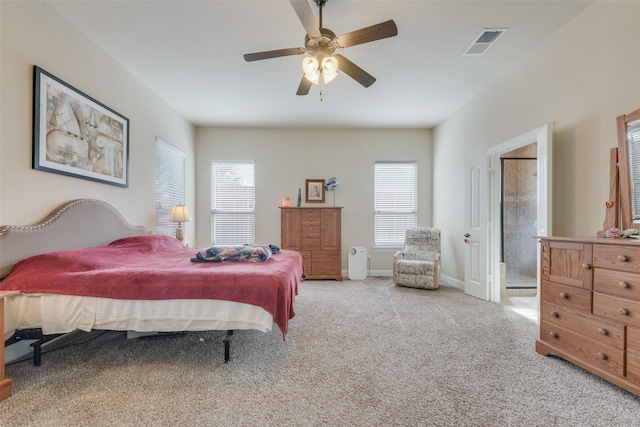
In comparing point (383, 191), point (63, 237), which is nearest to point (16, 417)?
point (63, 237)

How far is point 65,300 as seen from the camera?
202 centimetres

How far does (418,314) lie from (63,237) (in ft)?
11.9

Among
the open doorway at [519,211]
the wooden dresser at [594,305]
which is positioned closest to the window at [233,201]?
the wooden dresser at [594,305]

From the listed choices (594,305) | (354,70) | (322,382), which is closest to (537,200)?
(594,305)

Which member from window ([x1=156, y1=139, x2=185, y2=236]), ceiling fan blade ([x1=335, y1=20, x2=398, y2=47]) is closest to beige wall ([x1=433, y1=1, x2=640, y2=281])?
ceiling fan blade ([x1=335, y1=20, x2=398, y2=47])

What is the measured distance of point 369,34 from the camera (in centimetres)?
211

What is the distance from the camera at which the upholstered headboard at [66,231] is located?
6.89 ft

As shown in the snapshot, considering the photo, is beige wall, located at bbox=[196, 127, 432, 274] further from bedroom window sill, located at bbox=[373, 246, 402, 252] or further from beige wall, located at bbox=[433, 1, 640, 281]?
beige wall, located at bbox=[433, 1, 640, 281]

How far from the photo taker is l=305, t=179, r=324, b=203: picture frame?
5734 millimetres

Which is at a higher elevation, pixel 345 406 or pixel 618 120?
pixel 618 120

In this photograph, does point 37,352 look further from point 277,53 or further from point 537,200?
point 537,200

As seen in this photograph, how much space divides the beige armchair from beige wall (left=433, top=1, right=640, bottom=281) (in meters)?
1.89

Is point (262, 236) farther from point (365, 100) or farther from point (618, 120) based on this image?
point (618, 120)

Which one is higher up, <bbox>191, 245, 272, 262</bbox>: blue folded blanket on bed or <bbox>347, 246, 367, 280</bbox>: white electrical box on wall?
<bbox>191, 245, 272, 262</bbox>: blue folded blanket on bed
